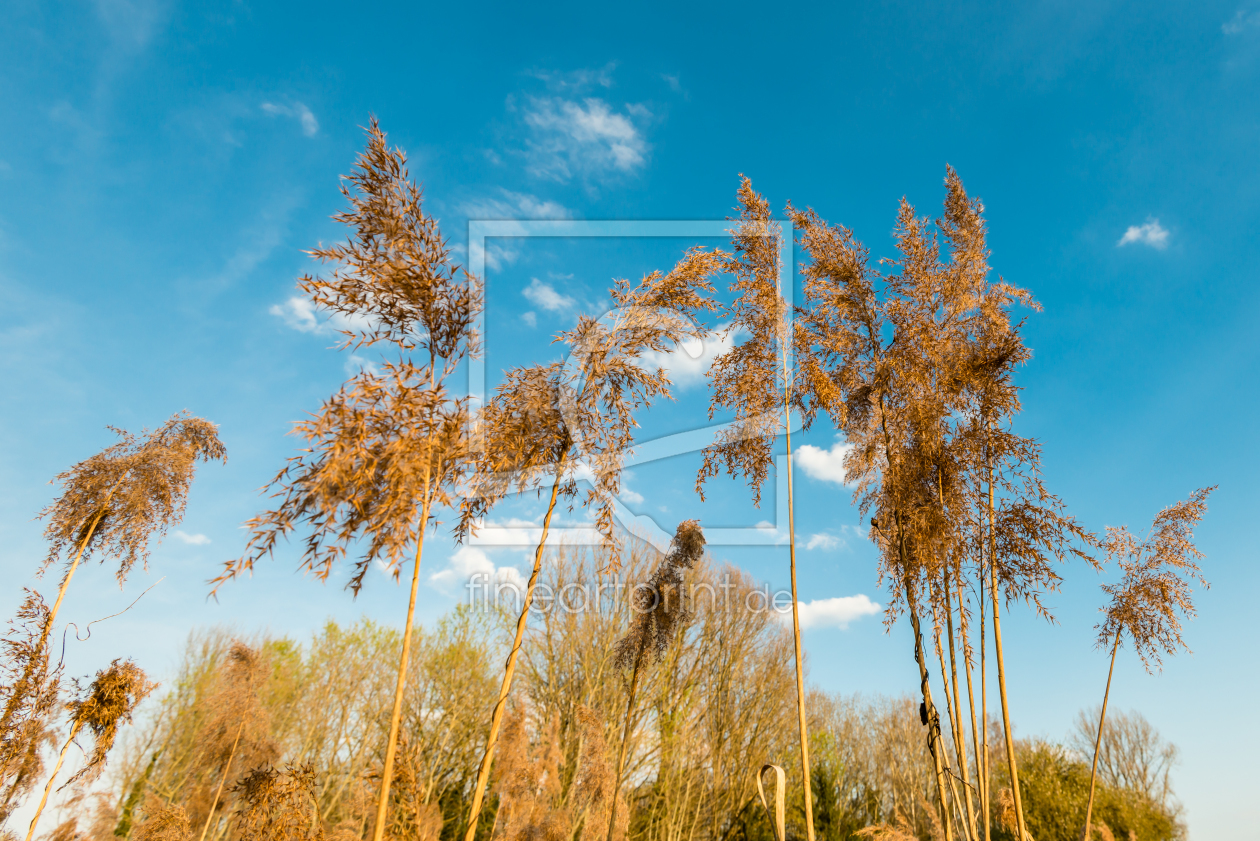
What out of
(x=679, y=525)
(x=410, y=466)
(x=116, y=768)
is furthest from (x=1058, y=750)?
(x=116, y=768)

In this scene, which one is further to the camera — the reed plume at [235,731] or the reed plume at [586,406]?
the reed plume at [235,731]

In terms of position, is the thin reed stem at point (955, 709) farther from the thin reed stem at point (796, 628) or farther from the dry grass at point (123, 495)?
the dry grass at point (123, 495)

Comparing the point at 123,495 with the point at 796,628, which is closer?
the point at 796,628

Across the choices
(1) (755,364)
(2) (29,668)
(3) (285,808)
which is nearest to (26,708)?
(2) (29,668)

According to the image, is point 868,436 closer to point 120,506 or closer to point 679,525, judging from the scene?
point 679,525

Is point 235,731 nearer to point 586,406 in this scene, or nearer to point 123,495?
point 123,495

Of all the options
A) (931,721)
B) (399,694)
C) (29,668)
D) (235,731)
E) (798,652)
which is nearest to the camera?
(399,694)

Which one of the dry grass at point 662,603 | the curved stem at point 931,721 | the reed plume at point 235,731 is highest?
the dry grass at point 662,603

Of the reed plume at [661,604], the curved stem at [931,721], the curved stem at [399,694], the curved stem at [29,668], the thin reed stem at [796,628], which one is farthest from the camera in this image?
the reed plume at [661,604]

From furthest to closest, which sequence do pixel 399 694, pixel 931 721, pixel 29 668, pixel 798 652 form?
1. pixel 29 668
2. pixel 931 721
3. pixel 798 652
4. pixel 399 694

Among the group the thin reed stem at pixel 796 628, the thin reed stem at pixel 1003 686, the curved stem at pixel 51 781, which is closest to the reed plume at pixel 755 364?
the thin reed stem at pixel 796 628

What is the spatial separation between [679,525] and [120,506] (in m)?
6.24

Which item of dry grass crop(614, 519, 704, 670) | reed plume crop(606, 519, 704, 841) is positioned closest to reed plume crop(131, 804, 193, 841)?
reed plume crop(606, 519, 704, 841)

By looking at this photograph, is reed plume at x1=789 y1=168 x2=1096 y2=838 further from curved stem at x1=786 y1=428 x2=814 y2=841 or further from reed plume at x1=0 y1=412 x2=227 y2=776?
reed plume at x1=0 y1=412 x2=227 y2=776
